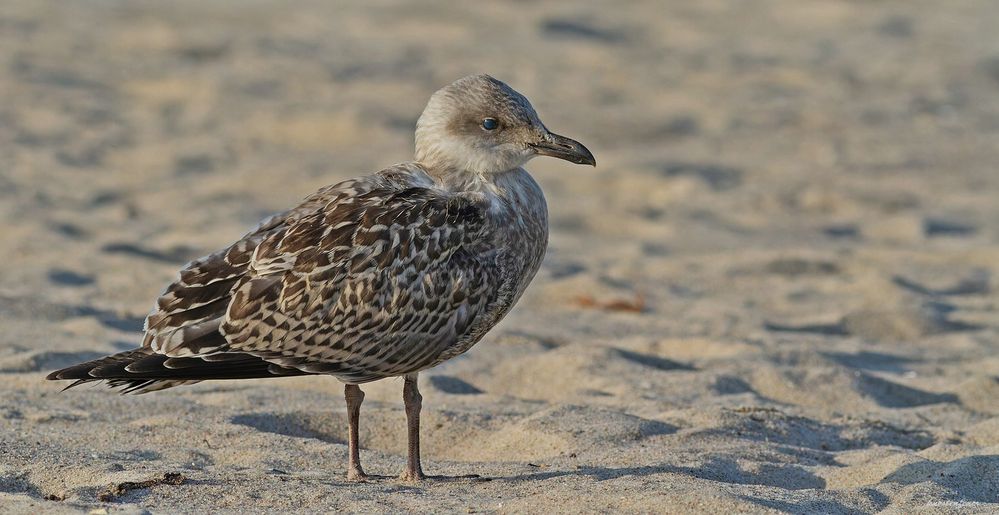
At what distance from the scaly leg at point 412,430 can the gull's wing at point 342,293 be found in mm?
151

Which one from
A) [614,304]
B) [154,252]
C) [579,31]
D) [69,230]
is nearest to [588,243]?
[614,304]

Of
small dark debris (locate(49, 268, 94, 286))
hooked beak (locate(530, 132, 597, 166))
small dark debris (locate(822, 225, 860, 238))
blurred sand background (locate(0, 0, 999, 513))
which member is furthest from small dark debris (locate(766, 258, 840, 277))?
small dark debris (locate(49, 268, 94, 286))

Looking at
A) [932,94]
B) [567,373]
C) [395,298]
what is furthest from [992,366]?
[932,94]

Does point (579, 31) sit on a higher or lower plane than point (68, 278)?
higher

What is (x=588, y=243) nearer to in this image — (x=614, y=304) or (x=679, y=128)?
(x=614, y=304)

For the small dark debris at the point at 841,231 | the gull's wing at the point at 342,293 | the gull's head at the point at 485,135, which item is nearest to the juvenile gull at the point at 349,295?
the gull's wing at the point at 342,293

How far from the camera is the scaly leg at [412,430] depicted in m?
5.46

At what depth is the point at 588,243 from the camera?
10.6 meters

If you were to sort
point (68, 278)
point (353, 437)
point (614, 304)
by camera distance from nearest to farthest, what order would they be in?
point (353, 437)
point (68, 278)
point (614, 304)

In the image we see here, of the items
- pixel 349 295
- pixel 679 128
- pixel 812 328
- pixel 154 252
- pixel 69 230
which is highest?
pixel 349 295

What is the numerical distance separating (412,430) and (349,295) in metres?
0.60

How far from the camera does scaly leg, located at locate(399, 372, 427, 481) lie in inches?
215

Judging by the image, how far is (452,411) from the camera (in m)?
6.43

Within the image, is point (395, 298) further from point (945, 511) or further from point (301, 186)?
point (301, 186)
